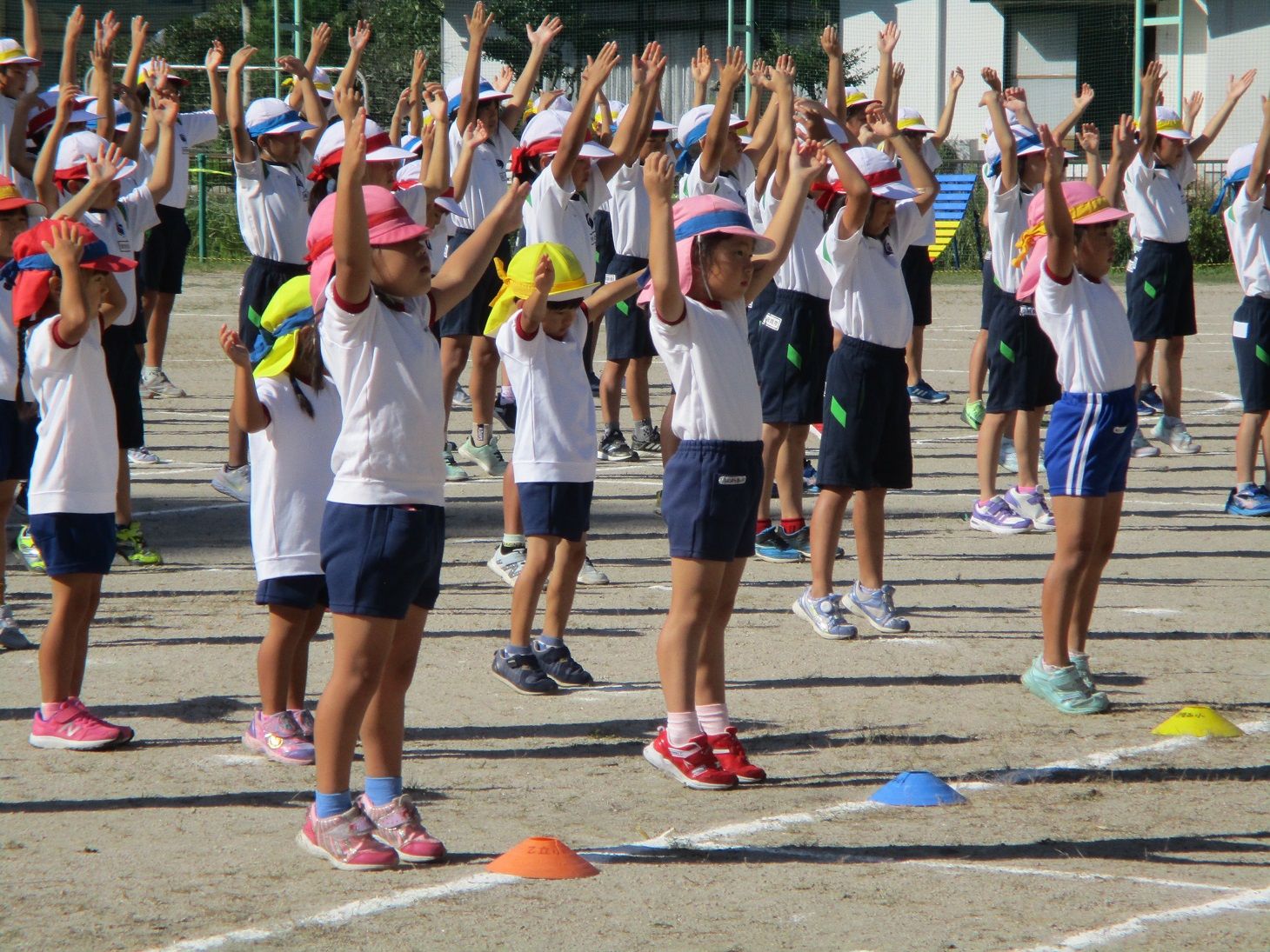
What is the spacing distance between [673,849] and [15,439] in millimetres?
3755

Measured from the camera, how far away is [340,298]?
470 centimetres

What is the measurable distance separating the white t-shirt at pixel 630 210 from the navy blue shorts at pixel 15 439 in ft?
18.7

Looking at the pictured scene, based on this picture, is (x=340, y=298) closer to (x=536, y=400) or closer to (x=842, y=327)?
(x=536, y=400)

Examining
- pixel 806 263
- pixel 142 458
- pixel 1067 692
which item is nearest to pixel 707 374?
pixel 1067 692

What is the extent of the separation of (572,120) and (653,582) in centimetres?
247

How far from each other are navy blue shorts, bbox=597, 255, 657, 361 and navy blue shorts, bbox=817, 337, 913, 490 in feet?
12.0

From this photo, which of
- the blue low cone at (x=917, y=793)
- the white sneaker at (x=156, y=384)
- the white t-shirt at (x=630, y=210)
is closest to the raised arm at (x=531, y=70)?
the white t-shirt at (x=630, y=210)

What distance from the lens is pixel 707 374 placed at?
5.84 m

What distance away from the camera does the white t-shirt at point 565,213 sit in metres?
10.2

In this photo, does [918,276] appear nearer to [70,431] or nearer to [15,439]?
[15,439]

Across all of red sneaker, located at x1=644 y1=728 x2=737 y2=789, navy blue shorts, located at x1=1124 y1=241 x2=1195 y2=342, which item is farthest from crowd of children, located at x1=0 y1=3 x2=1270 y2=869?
navy blue shorts, located at x1=1124 y1=241 x2=1195 y2=342

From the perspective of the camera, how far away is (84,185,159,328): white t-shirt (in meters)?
9.12

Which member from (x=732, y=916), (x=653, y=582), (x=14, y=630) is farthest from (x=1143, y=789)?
(x=14, y=630)

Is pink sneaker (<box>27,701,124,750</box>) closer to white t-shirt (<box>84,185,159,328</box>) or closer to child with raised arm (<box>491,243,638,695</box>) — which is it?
child with raised arm (<box>491,243,638,695</box>)
